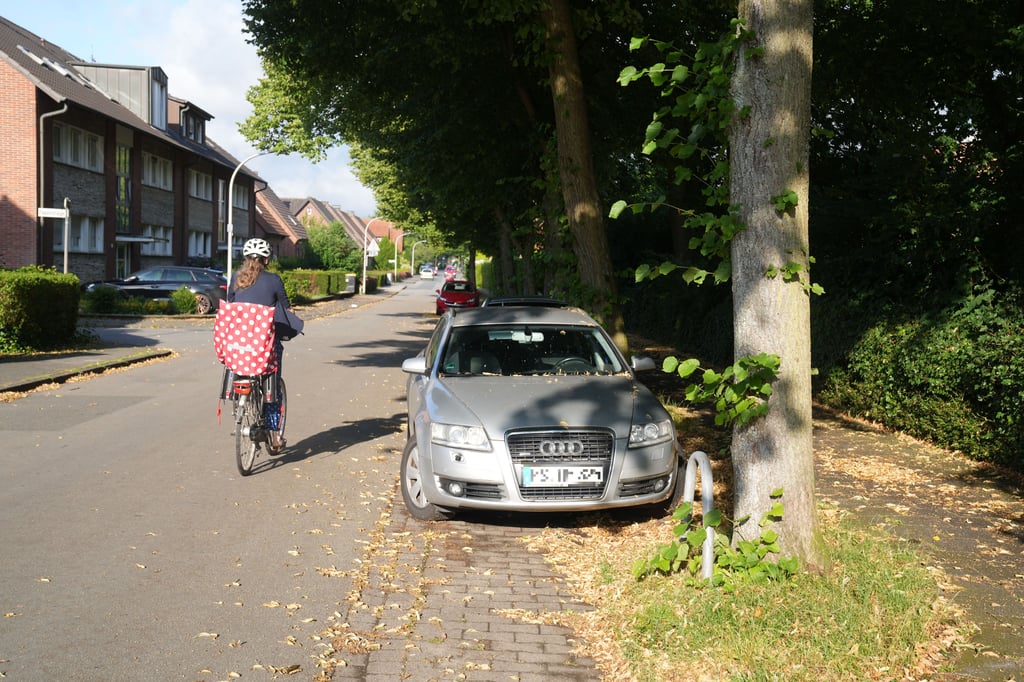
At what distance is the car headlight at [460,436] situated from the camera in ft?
22.4

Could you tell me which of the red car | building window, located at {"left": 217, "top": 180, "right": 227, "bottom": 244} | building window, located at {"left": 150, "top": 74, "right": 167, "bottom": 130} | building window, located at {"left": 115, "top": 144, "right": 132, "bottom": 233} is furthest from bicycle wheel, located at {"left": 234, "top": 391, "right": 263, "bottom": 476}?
building window, located at {"left": 217, "top": 180, "right": 227, "bottom": 244}

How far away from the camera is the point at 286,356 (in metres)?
20.3

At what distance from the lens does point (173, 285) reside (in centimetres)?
3466

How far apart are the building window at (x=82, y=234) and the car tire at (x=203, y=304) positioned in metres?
6.12

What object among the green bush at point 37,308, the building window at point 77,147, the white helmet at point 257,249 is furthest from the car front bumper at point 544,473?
the building window at point 77,147

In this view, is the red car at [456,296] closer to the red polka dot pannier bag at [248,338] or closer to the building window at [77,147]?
the building window at [77,147]

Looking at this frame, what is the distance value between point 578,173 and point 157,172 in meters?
37.2

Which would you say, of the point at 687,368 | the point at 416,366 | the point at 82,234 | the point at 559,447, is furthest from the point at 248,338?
the point at 82,234

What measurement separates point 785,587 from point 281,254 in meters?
77.3

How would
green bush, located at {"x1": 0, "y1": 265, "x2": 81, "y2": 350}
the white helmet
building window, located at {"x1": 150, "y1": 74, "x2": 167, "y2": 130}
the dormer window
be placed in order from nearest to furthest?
the white helmet
green bush, located at {"x1": 0, "y1": 265, "x2": 81, "y2": 350}
building window, located at {"x1": 150, "y1": 74, "x2": 167, "y2": 130}
the dormer window

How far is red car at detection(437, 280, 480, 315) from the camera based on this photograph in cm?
4147

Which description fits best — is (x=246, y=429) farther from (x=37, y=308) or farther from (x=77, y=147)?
(x=77, y=147)

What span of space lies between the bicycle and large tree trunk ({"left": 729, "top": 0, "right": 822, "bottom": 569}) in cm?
459

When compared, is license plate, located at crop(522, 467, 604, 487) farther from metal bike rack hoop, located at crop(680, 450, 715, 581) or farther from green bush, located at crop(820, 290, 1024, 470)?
green bush, located at crop(820, 290, 1024, 470)
